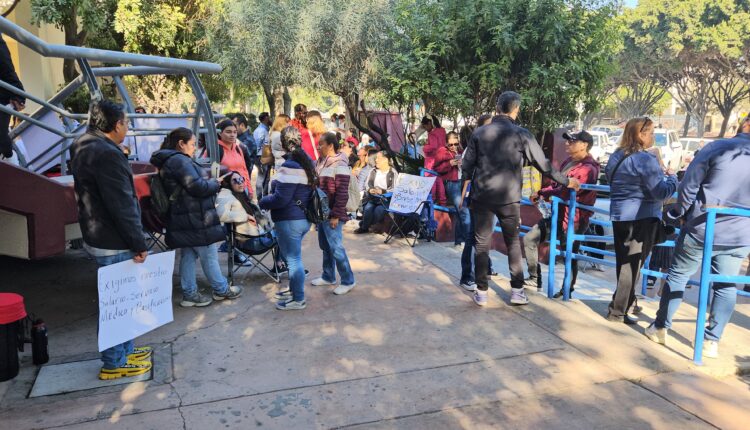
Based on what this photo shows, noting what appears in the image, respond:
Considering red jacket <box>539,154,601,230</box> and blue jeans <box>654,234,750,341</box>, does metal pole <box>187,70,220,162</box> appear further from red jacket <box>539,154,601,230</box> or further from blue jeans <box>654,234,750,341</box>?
blue jeans <box>654,234,750,341</box>

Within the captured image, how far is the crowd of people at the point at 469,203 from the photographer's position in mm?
3752

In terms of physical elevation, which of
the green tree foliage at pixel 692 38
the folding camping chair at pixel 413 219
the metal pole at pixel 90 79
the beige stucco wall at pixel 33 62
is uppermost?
the green tree foliage at pixel 692 38

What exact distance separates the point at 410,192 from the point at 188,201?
3781 mm

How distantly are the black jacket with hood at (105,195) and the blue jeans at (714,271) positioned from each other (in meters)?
3.89

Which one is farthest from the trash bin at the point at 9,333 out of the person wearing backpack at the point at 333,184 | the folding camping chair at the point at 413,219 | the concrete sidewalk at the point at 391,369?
the folding camping chair at the point at 413,219

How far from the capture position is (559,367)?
421 cm

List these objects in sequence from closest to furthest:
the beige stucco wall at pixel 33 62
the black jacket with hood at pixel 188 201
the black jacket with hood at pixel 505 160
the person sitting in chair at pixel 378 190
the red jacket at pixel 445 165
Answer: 1. the black jacket with hood at pixel 188 201
2. the black jacket with hood at pixel 505 160
3. the red jacket at pixel 445 165
4. the person sitting in chair at pixel 378 190
5. the beige stucco wall at pixel 33 62

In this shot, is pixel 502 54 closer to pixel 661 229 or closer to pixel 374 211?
pixel 374 211

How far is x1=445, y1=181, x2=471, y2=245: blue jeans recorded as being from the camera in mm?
7723

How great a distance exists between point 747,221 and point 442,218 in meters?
4.61

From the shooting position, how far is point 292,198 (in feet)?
16.7

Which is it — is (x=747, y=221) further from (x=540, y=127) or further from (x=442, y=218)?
(x=540, y=127)

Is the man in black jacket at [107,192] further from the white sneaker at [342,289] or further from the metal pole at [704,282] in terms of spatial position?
the metal pole at [704,282]

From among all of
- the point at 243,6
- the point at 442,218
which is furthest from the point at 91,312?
the point at 243,6
